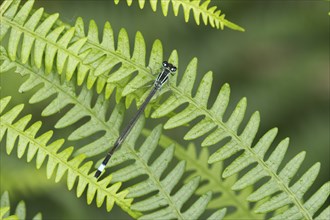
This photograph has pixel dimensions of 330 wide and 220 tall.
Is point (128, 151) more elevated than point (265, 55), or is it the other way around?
point (265, 55)

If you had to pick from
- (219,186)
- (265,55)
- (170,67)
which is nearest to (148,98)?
(170,67)

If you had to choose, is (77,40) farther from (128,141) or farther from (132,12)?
(132,12)

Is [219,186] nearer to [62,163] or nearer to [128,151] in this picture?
[128,151]

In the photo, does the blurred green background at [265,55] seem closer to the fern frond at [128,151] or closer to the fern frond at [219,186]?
the fern frond at [219,186]

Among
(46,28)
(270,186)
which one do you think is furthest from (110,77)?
(270,186)

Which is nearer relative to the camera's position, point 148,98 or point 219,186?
point 148,98

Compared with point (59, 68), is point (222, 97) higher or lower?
higher

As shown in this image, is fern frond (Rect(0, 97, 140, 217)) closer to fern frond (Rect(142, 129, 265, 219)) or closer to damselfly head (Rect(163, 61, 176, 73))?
damselfly head (Rect(163, 61, 176, 73))

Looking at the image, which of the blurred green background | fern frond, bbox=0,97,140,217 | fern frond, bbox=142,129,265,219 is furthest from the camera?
the blurred green background

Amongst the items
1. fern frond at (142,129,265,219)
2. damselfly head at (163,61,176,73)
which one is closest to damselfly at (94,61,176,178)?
damselfly head at (163,61,176,73)
